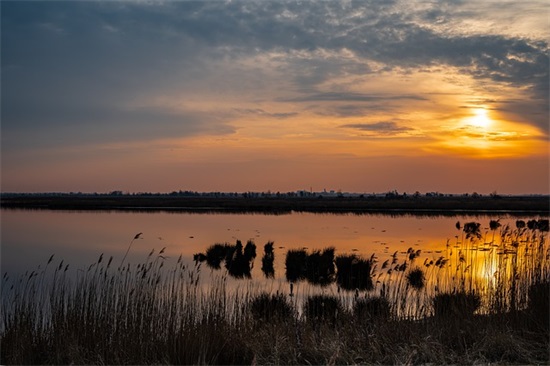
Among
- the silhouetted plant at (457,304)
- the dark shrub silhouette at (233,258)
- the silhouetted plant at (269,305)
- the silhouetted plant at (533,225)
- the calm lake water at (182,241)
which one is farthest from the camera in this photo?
the calm lake water at (182,241)

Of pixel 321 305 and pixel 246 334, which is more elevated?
pixel 246 334

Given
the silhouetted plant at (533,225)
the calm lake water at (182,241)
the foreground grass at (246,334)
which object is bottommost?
the calm lake water at (182,241)

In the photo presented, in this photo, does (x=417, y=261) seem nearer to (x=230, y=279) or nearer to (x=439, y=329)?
(x=230, y=279)

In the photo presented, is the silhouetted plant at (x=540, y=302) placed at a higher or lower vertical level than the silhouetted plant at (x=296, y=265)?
higher

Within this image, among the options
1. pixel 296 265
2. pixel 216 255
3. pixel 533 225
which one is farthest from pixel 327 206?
pixel 533 225

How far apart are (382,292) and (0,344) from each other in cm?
628

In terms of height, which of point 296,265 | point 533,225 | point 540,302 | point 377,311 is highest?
point 533,225

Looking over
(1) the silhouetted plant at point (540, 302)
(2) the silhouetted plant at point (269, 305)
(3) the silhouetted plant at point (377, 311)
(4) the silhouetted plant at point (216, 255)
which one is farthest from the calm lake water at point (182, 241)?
(1) the silhouetted plant at point (540, 302)

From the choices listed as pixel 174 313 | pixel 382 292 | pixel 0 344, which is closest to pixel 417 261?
pixel 382 292

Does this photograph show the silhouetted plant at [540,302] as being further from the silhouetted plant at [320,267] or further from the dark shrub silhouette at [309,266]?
the silhouetted plant at [320,267]

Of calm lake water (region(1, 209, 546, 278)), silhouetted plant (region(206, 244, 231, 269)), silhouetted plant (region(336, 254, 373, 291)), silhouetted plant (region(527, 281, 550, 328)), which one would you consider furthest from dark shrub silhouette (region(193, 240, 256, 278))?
silhouetted plant (region(527, 281, 550, 328))

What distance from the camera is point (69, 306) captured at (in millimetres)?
8703

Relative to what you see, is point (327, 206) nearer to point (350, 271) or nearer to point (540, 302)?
point (350, 271)

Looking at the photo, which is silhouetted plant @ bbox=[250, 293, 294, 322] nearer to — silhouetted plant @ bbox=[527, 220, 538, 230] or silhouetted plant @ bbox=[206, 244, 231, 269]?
silhouetted plant @ bbox=[527, 220, 538, 230]
